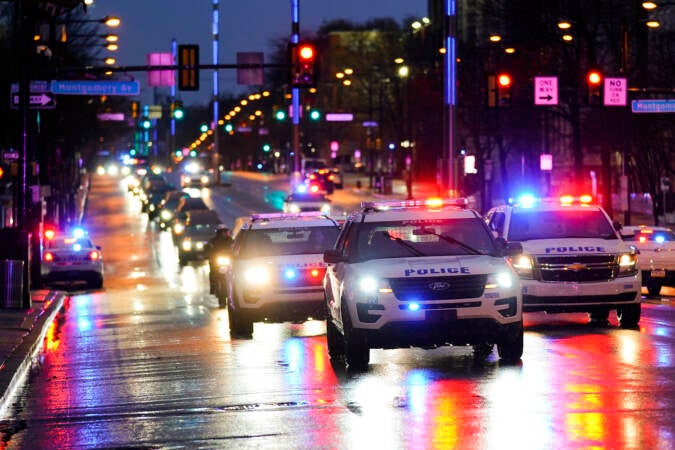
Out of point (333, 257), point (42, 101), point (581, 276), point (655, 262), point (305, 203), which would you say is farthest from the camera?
point (305, 203)

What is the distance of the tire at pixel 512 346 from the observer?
1534 cm

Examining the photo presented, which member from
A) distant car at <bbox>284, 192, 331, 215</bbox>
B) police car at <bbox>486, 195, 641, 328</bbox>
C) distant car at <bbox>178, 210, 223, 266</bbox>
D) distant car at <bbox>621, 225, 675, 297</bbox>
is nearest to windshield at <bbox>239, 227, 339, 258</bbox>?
police car at <bbox>486, 195, 641, 328</bbox>

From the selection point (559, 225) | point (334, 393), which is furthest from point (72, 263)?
point (334, 393)

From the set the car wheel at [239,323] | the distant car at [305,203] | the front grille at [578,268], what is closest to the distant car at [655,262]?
the front grille at [578,268]

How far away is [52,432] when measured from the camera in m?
11.9

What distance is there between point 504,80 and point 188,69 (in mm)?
10100

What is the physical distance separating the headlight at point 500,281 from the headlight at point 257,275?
594cm

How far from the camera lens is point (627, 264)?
2012cm

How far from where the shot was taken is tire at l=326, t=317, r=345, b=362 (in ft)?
53.5

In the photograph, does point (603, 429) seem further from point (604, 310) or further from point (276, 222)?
point (276, 222)

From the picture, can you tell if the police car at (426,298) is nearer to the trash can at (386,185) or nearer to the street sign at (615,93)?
the street sign at (615,93)

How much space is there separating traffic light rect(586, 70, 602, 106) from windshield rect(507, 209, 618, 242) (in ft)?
76.0

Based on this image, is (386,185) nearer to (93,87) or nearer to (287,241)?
(93,87)

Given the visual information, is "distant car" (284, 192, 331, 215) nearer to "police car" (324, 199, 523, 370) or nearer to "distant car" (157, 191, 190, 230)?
"distant car" (157, 191, 190, 230)
